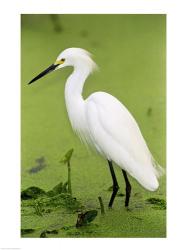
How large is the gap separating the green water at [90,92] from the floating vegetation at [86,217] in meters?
0.03

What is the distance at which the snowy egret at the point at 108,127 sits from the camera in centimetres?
296

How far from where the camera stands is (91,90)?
4188 millimetres

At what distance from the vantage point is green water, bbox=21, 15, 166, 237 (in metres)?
3.01

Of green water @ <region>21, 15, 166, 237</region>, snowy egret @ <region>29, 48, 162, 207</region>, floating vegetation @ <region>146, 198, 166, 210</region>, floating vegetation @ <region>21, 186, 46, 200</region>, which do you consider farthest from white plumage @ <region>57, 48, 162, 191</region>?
floating vegetation @ <region>21, 186, 46, 200</region>

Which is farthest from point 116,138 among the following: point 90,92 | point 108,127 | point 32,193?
point 90,92

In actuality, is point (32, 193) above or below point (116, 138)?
below

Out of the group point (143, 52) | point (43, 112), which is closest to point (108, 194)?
point (43, 112)

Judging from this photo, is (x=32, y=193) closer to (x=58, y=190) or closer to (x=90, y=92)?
(x=58, y=190)

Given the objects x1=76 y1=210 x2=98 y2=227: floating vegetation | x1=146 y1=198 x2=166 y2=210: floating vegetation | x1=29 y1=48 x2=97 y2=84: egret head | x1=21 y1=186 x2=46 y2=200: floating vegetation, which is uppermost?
x1=29 y1=48 x2=97 y2=84: egret head

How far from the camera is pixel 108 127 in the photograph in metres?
2.96

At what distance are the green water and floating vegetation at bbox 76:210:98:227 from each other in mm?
35

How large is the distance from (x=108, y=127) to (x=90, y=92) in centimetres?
120

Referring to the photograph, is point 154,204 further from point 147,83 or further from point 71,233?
point 147,83

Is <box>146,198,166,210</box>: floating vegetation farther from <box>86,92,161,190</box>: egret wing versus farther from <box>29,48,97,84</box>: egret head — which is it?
<box>29,48,97,84</box>: egret head
